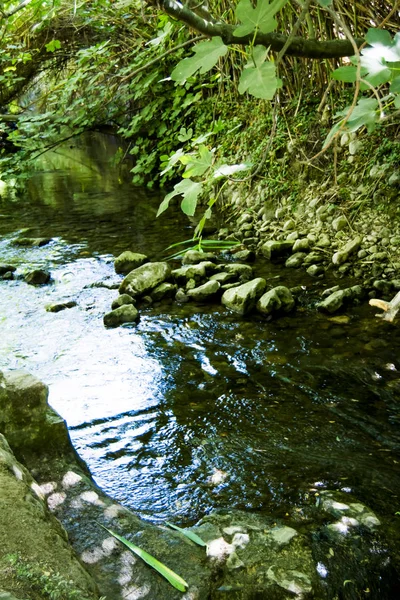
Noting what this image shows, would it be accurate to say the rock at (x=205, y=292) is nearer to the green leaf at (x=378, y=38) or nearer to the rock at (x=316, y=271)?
the rock at (x=316, y=271)

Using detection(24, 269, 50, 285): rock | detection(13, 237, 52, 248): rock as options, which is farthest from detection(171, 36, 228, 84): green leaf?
detection(13, 237, 52, 248): rock

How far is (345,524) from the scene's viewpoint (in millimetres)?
1587

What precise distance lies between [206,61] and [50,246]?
4.28 meters

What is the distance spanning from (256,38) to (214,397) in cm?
166

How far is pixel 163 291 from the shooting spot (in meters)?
3.61

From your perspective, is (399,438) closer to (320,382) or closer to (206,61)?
(320,382)

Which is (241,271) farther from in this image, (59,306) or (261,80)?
(261,80)

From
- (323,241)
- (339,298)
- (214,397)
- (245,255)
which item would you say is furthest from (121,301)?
(323,241)

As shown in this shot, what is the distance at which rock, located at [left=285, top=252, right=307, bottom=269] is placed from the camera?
3.87 meters

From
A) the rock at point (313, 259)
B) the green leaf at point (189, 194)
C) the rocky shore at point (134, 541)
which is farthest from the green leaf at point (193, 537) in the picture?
the rock at point (313, 259)

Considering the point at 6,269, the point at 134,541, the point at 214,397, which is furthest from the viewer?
the point at 6,269

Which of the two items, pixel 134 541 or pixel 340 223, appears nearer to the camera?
pixel 134 541

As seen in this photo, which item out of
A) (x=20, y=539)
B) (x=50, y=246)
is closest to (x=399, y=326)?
(x=20, y=539)

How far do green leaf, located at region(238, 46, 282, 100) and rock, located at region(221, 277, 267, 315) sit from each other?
233 centimetres
